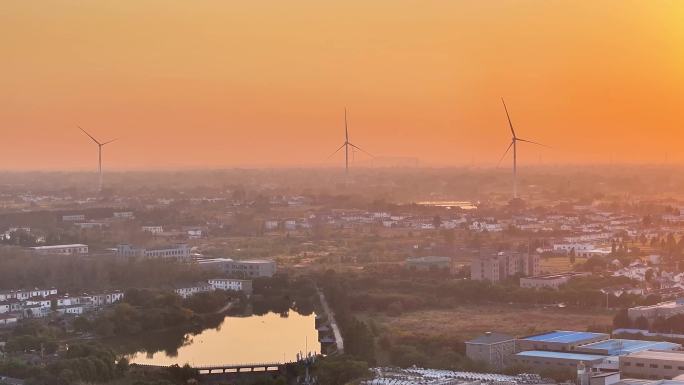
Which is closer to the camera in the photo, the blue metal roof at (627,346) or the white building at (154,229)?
the blue metal roof at (627,346)

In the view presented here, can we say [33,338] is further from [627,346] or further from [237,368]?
[627,346]

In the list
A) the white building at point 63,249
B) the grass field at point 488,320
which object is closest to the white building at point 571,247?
the grass field at point 488,320

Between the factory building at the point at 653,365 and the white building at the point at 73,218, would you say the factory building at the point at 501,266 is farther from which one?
the white building at the point at 73,218

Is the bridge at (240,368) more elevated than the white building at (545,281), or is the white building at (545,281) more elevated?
the white building at (545,281)

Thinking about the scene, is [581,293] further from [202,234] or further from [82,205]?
[82,205]

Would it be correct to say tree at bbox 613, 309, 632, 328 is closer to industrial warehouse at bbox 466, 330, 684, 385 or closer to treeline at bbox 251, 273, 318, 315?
industrial warehouse at bbox 466, 330, 684, 385

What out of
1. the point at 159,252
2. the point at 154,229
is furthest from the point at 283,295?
the point at 154,229
